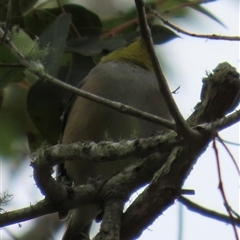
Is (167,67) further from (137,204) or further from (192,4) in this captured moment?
(137,204)

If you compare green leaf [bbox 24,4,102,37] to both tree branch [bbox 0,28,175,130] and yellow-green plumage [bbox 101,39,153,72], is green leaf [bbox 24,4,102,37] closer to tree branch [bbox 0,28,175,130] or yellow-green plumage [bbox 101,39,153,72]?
yellow-green plumage [bbox 101,39,153,72]

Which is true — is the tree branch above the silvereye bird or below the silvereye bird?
below

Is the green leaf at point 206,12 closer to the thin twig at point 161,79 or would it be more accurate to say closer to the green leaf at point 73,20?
the green leaf at point 73,20

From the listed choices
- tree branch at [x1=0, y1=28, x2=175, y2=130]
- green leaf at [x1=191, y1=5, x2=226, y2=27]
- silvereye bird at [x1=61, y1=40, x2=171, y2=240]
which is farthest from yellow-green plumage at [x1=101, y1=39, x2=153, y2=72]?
tree branch at [x1=0, y1=28, x2=175, y2=130]

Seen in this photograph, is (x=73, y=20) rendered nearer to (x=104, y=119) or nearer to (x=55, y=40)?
(x=55, y=40)

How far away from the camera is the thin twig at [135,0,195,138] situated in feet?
6.62

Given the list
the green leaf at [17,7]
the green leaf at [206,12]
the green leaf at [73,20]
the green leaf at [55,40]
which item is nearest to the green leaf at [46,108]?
the green leaf at [55,40]

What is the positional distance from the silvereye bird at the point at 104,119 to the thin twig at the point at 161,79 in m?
1.35

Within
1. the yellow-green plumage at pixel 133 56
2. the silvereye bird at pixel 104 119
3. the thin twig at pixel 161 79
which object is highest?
the yellow-green plumage at pixel 133 56

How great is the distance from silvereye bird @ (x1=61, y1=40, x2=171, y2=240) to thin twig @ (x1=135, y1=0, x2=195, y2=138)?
1.35 meters

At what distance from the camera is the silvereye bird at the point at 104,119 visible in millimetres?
3629

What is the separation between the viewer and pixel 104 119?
12.0 ft

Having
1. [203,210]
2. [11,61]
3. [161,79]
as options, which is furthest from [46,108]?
[161,79]

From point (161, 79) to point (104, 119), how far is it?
5.08ft
